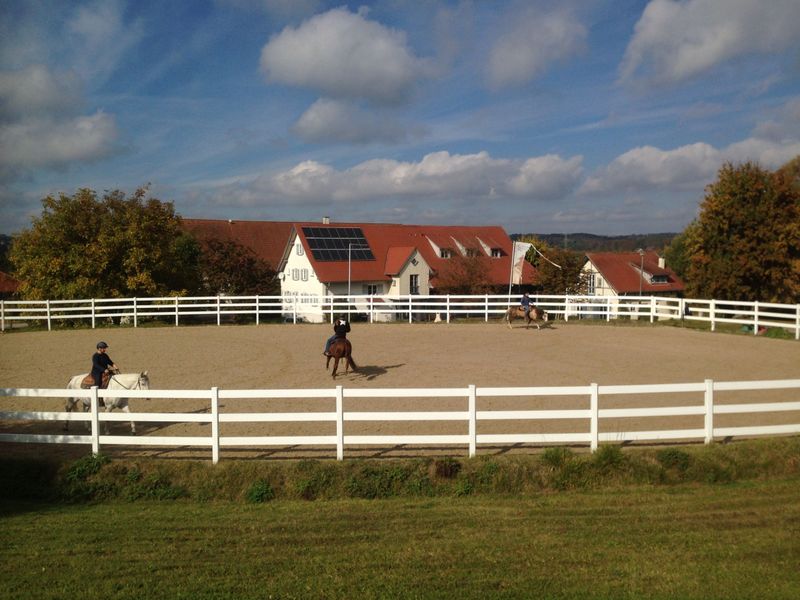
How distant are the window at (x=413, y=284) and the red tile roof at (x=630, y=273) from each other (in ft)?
76.5

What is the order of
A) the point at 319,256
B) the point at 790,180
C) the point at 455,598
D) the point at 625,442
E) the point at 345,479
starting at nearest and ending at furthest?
the point at 455,598, the point at 345,479, the point at 625,442, the point at 790,180, the point at 319,256

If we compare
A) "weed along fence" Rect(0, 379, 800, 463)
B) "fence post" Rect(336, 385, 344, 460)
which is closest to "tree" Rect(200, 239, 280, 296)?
"weed along fence" Rect(0, 379, 800, 463)

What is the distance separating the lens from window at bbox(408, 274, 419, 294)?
5234cm

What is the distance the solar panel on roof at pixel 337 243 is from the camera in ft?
164

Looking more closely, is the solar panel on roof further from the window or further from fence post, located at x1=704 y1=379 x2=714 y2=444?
fence post, located at x1=704 y1=379 x2=714 y2=444

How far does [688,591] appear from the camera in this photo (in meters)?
6.14

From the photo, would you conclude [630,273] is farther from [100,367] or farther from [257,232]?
[100,367]

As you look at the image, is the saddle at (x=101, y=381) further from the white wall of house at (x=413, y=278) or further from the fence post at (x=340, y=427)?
the white wall of house at (x=413, y=278)

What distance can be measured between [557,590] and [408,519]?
2.30 m

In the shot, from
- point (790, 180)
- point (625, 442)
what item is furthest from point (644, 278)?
point (625, 442)

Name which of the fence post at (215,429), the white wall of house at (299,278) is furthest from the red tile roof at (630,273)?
the fence post at (215,429)

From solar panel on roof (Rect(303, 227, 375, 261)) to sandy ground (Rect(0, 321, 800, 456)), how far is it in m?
23.4

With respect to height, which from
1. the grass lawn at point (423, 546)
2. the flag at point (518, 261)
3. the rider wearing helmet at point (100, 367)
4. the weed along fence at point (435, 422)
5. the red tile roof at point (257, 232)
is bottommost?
the grass lawn at point (423, 546)

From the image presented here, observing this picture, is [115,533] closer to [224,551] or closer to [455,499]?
[224,551]
